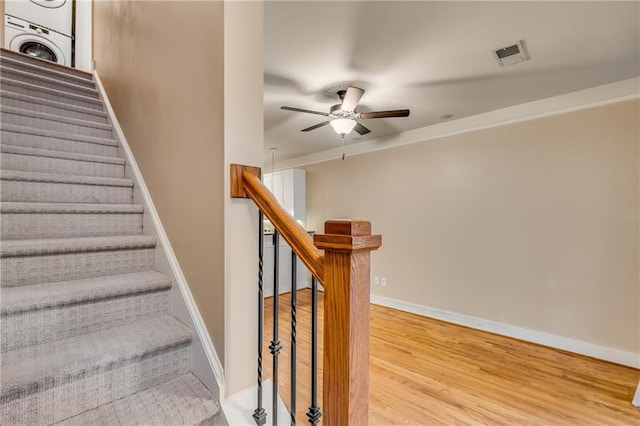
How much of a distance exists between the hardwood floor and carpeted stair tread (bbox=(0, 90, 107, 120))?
231cm

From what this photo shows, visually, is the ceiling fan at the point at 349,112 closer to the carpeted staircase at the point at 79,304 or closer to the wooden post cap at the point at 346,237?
the carpeted staircase at the point at 79,304

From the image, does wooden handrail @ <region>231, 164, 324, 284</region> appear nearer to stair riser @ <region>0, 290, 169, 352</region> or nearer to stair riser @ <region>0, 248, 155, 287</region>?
stair riser @ <region>0, 290, 169, 352</region>

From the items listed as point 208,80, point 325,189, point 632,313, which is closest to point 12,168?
point 208,80

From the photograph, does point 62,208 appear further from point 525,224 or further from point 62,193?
point 525,224

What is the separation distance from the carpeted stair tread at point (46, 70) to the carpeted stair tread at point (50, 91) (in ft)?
0.78

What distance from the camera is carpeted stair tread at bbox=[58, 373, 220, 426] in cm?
93

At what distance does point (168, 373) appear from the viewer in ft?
3.77

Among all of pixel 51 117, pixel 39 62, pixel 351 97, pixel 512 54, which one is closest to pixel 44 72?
pixel 39 62

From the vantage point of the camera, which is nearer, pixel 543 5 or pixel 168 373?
pixel 168 373

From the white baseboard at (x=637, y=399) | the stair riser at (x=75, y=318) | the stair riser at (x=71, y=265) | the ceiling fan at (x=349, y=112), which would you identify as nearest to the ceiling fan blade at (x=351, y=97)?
the ceiling fan at (x=349, y=112)

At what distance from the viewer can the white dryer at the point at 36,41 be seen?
3.56 m

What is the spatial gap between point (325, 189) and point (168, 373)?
161 inches

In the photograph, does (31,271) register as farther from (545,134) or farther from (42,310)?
(545,134)

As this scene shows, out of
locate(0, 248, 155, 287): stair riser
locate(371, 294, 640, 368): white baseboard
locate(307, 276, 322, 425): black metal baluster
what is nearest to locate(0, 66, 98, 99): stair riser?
locate(0, 248, 155, 287): stair riser
